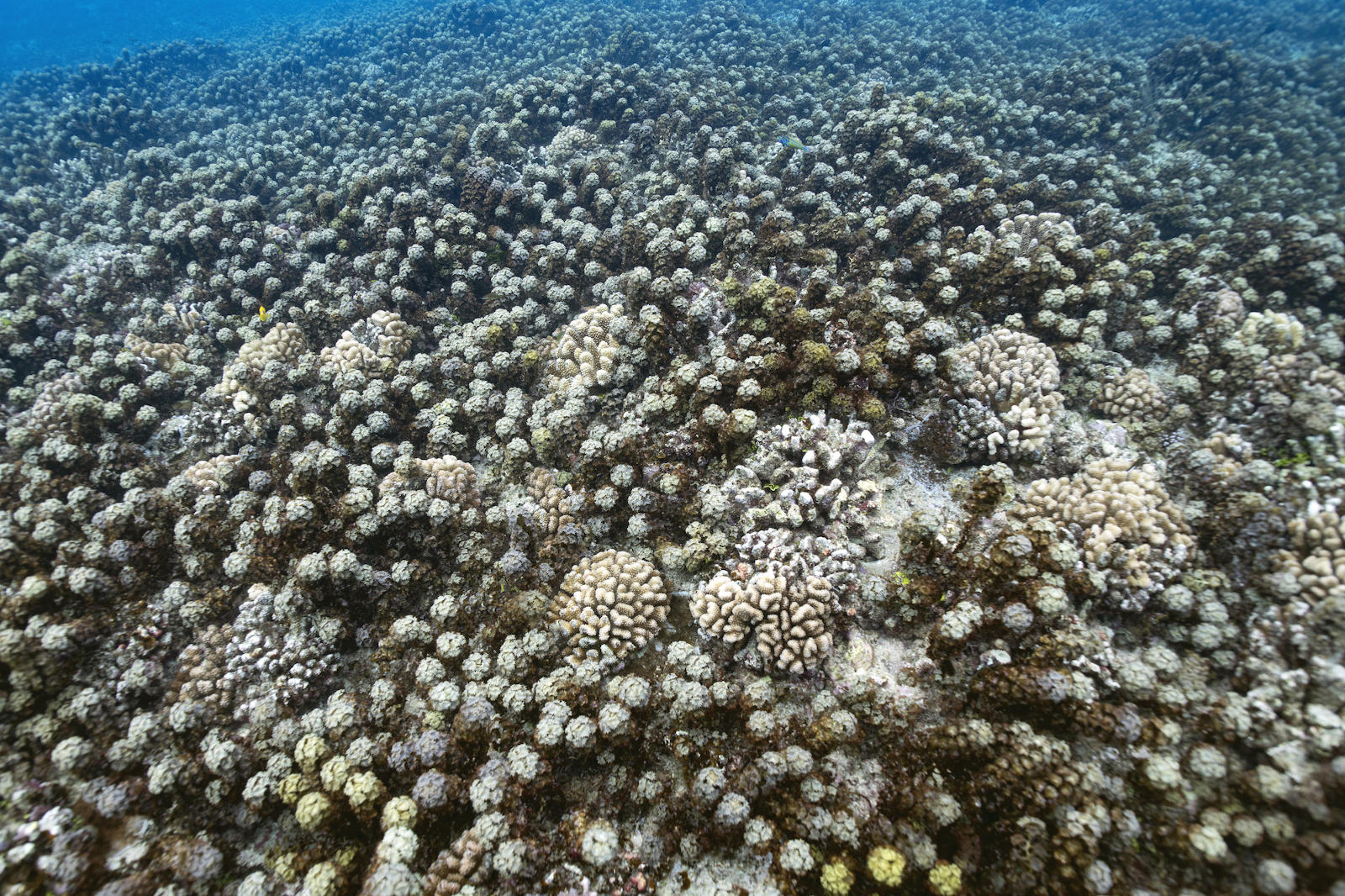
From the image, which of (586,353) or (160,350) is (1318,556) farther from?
(160,350)

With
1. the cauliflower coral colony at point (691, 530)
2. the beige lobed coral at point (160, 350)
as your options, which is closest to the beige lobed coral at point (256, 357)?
the cauliflower coral colony at point (691, 530)

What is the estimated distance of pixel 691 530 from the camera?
25.3 feet

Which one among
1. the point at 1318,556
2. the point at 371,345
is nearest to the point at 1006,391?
the point at 1318,556

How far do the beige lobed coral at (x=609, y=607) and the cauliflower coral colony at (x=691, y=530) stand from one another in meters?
0.06

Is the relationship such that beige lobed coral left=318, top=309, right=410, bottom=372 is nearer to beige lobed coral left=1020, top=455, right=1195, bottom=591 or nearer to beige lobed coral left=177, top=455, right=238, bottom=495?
beige lobed coral left=177, top=455, right=238, bottom=495

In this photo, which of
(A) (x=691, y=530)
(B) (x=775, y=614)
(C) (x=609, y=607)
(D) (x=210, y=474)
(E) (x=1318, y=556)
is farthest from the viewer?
(D) (x=210, y=474)

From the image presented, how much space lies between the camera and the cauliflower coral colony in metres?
5.47

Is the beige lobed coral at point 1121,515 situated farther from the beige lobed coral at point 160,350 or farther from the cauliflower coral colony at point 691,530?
the beige lobed coral at point 160,350

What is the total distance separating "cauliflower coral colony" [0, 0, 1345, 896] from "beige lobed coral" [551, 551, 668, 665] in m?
0.06

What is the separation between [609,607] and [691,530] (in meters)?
1.47

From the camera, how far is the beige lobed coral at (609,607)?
6984 mm

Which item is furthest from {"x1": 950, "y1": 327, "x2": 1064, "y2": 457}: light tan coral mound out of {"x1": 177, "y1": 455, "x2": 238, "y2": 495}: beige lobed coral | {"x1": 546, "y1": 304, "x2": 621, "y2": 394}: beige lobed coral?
{"x1": 177, "y1": 455, "x2": 238, "y2": 495}: beige lobed coral

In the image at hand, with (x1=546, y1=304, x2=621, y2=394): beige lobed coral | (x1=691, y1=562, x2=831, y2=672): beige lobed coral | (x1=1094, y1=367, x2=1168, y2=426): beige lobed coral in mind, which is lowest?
(x1=1094, y1=367, x2=1168, y2=426): beige lobed coral

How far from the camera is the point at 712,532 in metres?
7.71
